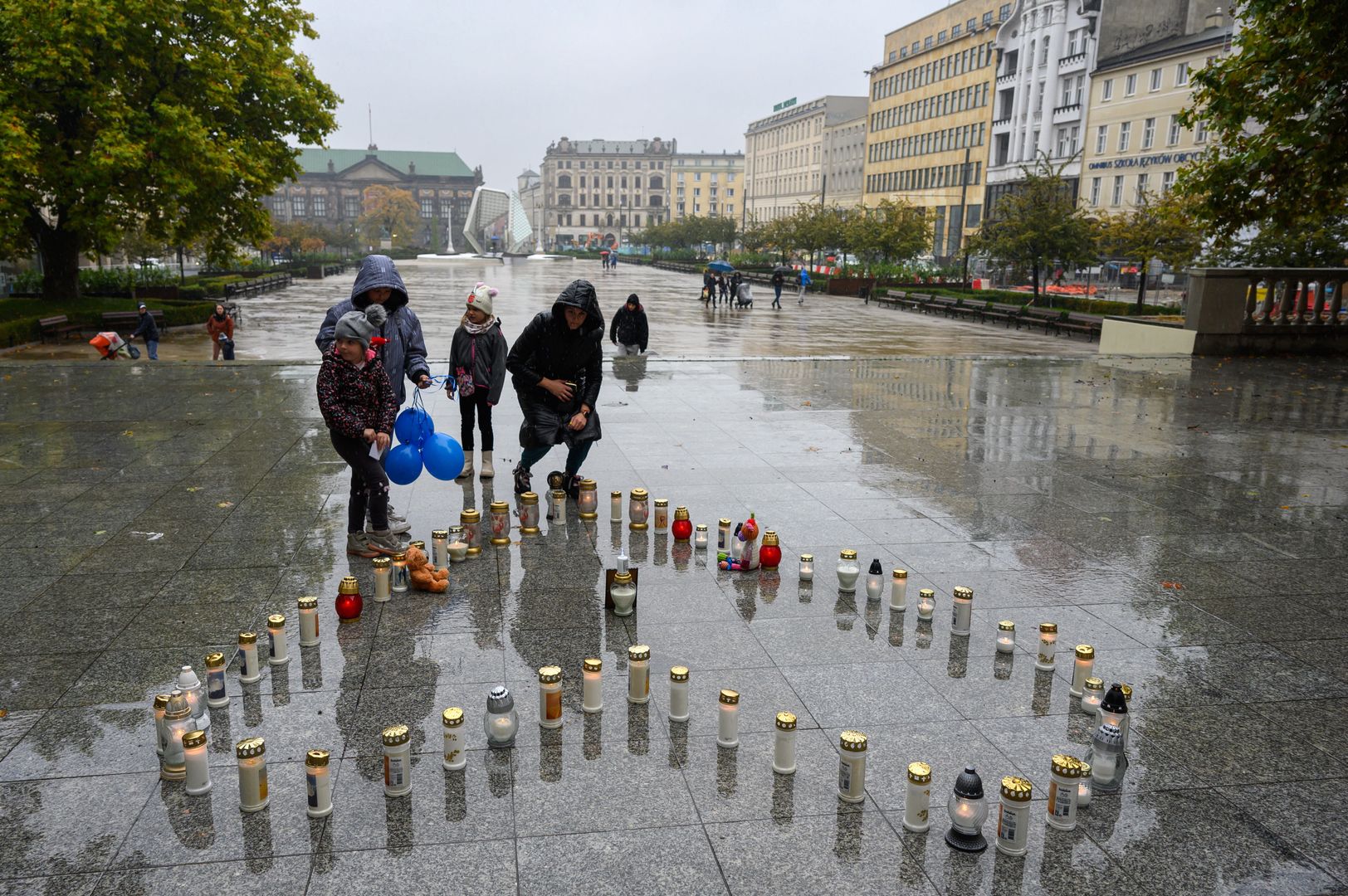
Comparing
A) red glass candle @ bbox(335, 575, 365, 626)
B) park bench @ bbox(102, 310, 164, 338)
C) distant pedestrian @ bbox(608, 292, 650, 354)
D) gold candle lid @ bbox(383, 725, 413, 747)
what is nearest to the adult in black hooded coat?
red glass candle @ bbox(335, 575, 365, 626)

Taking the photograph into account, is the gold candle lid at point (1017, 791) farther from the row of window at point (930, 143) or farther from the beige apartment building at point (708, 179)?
the beige apartment building at point (708, 179)

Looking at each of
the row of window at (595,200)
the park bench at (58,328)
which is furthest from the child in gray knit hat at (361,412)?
the row of window at (595,200)

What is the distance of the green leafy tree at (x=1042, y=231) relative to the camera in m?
35.5

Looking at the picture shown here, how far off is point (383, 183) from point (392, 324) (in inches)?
6711

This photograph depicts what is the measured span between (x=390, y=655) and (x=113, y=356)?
1787 cm

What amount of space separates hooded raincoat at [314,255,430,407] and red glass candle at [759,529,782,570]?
9.44ft

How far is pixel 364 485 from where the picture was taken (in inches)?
280

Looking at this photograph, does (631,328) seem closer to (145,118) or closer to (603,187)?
(145,118)

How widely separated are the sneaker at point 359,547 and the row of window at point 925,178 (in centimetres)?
7524

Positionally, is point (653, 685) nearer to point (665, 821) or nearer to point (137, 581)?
point (665, 821)

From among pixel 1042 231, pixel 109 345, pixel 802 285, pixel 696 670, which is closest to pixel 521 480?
pixel 696 670

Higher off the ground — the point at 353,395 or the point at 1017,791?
the point at 353,395

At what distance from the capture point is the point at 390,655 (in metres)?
5.58

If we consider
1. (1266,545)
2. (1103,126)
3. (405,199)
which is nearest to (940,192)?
(1103,126)
